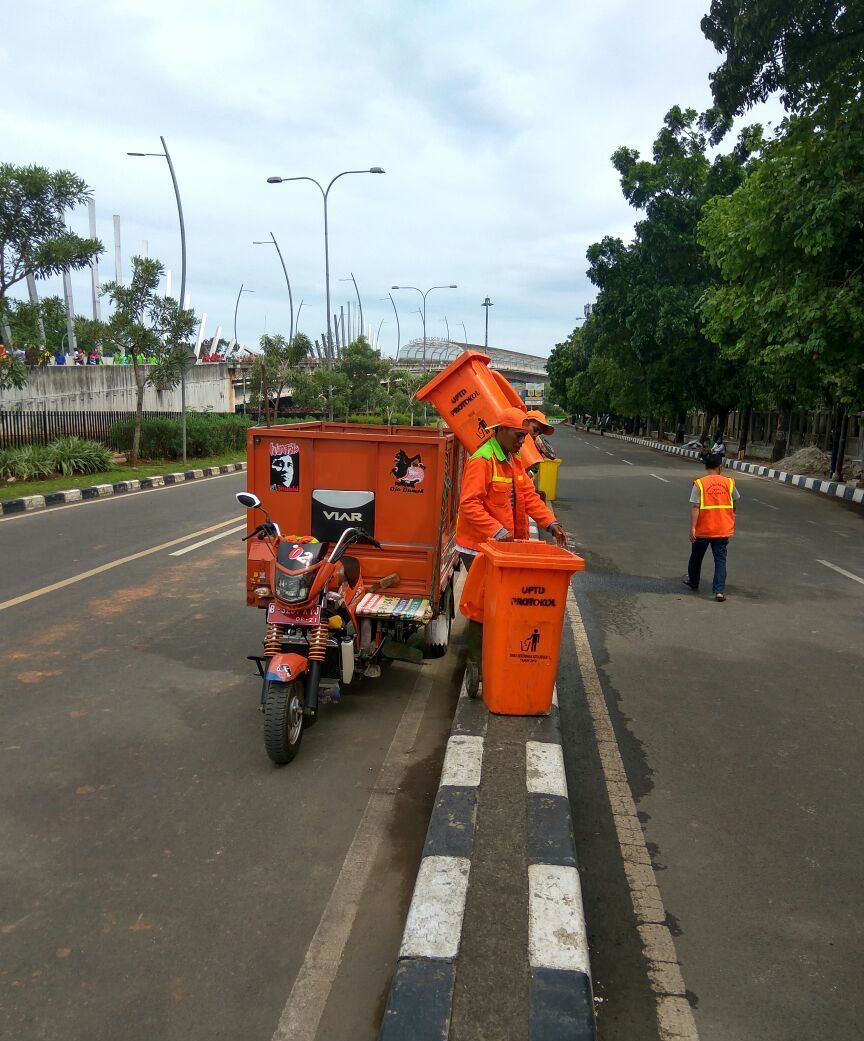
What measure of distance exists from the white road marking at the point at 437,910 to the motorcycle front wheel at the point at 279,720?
1172 mm

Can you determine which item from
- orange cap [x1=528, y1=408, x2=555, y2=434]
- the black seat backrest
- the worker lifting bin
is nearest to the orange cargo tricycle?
the black seat backrest

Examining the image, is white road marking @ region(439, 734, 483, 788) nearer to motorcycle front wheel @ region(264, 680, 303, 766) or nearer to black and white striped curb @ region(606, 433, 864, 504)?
motorcycle front wheel @ region(264, 680, 303, 766)

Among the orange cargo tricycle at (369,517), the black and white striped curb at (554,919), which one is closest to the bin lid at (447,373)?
the orange cargo tricycle at (369,517)

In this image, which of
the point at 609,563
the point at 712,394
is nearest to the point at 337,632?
the point at 609,563

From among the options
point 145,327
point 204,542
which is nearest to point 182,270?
point 145,327

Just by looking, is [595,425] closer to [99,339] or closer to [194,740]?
[99,339]

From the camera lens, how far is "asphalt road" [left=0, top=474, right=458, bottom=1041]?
2.54 metres

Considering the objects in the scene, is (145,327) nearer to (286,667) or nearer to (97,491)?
(97,491)

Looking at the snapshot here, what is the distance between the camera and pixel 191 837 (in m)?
3.41

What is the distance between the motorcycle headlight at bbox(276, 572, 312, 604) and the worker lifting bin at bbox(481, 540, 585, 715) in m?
1.01

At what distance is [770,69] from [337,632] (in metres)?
13.1

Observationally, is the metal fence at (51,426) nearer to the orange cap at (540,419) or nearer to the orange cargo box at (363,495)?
the orange cargo box at (363,495)

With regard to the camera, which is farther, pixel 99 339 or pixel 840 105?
pixel 99 339

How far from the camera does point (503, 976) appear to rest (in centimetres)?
249
